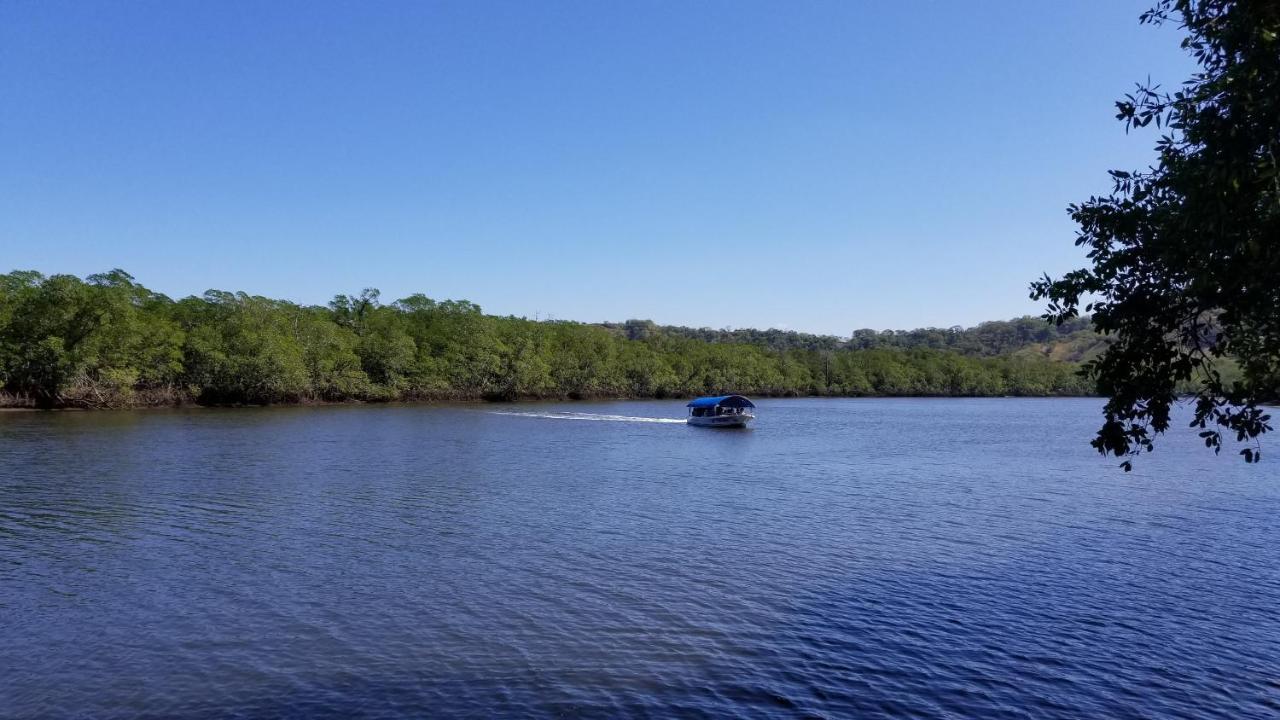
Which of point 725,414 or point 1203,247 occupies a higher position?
point 1203,247

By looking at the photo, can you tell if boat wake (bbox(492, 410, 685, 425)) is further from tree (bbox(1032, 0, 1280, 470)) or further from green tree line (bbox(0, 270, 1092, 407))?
tree (bbox(1032, 0, 1280, 470))

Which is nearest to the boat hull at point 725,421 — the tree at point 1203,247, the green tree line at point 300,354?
the green tree line at point 300,354

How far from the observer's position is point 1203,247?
9.38 meters

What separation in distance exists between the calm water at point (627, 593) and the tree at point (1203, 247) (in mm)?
5626

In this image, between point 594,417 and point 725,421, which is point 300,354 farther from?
point 725,421

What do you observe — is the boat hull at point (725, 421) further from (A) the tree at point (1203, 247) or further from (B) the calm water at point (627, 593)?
(A) the tree at point (1203, 247)

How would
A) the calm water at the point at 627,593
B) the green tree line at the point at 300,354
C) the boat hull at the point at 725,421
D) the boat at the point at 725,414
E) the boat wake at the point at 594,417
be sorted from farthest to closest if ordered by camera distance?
1. the boat wake at the point at 594,417
2. the green tree line at the point at 300,354
3. the boat at the point at 725,414
4. the boat hull at the point at 725,421
5. the calm water at the point at 627,593

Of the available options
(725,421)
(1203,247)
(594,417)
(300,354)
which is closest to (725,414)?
(725,421)

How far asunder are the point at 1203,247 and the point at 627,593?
1356 cm

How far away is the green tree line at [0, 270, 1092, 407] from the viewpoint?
83.6 m

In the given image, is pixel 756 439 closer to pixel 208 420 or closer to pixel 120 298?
pixel 208 420

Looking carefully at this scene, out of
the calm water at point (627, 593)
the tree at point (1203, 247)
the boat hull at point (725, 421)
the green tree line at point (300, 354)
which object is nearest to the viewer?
the tree at point (1203, 247)

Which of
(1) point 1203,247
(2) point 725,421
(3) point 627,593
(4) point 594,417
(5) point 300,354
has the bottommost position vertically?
(3) point 627,593

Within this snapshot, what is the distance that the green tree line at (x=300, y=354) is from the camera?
3292 inches
